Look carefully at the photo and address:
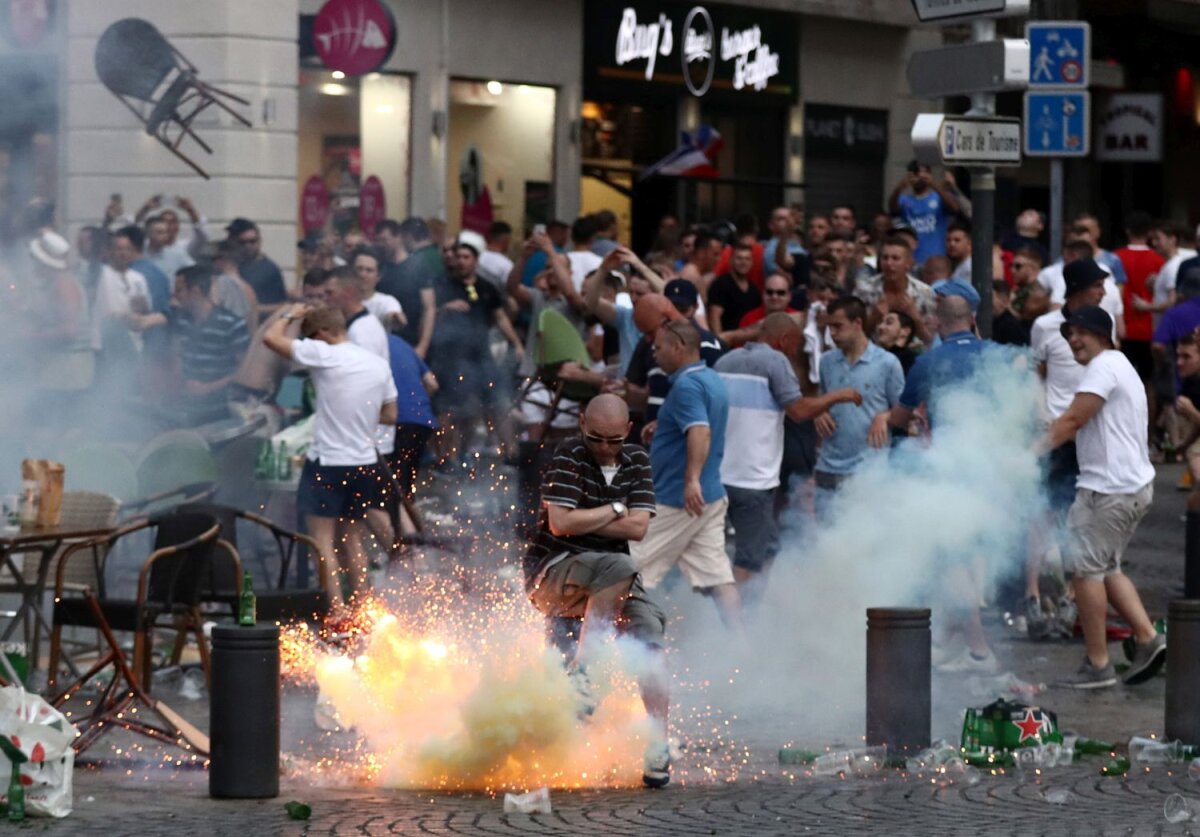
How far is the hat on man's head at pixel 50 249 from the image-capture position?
9500 millimetres

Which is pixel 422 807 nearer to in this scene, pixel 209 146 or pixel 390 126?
pixel 209 146

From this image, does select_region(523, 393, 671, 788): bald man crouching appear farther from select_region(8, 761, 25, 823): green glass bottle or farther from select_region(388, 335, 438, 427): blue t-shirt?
select_region(388, 335, 438, 427): blue t-shirt

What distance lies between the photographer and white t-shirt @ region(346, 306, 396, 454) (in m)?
11.9

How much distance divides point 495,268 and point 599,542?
8.52 metres

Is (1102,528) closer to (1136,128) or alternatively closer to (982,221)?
(982,221)

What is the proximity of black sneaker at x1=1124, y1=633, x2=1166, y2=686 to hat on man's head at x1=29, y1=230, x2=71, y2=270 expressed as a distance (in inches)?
195

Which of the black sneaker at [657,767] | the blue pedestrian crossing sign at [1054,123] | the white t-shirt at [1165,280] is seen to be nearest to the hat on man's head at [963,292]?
the blue pedestrian crossing sign at [1054,123]

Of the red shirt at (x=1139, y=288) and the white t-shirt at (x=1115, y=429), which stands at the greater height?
the red shirt at (x=1139, y=288)

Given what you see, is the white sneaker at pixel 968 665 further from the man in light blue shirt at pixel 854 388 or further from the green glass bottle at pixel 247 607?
the green glass bottle at pixel 247 607

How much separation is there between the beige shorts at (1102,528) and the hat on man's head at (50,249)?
4546 mm

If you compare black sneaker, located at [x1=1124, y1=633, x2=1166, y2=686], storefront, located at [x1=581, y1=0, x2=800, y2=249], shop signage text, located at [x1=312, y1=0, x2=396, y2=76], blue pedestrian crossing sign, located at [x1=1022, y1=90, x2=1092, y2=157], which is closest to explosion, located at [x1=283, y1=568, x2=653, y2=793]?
black sneaker, located at [x1=1124, y1=633, x2=1166, y2=686]

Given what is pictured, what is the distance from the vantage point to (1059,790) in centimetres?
803

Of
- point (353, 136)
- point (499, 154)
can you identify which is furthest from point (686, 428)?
Result: point (499, 154)

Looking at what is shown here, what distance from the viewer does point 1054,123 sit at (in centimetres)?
1336
